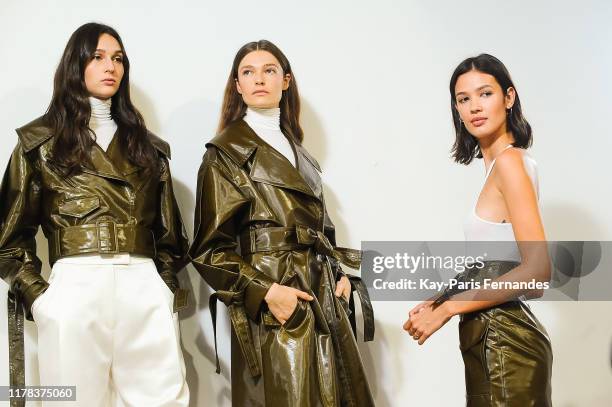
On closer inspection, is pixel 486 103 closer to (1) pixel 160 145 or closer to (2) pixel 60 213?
(1) pixel 160 145

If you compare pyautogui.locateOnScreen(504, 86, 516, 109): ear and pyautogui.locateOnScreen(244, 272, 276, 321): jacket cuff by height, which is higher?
pyautogui.locateOnScreen(504, 86, 516, 109): ear

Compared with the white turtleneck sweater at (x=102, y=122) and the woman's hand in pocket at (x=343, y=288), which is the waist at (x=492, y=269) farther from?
the white turtleneck sweater at (x=102, y=122)

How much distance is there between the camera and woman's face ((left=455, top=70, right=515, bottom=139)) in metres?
2.74

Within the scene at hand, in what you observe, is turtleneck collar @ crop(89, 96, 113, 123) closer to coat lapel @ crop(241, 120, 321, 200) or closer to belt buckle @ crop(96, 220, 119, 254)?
belt buckle @ crop(96, 220, 119, 254)

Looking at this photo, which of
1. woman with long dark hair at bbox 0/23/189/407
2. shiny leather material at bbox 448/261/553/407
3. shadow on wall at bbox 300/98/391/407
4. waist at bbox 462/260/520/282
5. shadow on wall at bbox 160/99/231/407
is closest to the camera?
shiny leather material at bbox 448/261/553/407

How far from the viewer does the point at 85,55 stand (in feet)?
9.54

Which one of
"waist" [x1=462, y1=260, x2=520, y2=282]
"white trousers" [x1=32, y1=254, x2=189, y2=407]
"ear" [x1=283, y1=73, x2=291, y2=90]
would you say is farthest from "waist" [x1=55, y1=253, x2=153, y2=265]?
"waist" [x1=462, y1=260, x2=520, y2=282]

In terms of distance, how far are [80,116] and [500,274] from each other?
1.62m

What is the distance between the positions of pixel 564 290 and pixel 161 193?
1.97 m

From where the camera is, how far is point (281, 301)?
2721 millimetres

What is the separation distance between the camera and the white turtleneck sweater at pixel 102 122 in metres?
2.90

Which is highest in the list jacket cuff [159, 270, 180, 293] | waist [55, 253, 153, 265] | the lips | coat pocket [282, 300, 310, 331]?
the lips

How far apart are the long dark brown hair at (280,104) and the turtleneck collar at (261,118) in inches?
2.0

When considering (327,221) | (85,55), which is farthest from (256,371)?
(85,55)
